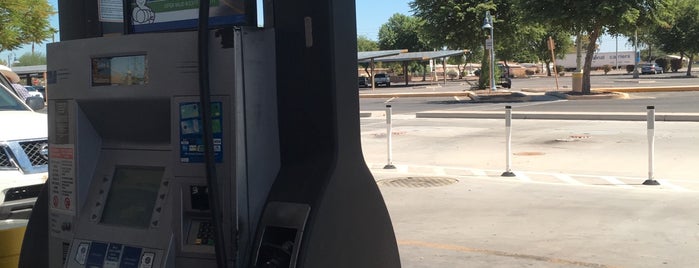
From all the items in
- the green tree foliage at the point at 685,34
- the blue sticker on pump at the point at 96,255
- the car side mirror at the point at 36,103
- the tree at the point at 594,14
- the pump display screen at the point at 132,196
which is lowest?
the blue sticker on pump at the point at 96,255

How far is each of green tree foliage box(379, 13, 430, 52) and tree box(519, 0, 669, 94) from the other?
47.1 metres

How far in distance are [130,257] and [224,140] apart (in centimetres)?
73

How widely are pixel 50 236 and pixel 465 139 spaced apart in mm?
12582

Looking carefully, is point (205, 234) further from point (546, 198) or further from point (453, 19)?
point (453, 19)

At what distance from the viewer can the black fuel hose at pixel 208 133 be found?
2.50 meters

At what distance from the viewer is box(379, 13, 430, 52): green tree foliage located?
77.1 meters

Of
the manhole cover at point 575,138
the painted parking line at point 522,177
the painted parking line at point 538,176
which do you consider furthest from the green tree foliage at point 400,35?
the painted parking line at point 522,177

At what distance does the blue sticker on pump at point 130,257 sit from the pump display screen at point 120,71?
70cm

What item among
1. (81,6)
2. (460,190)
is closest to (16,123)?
(81,6)

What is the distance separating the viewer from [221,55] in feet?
8.31

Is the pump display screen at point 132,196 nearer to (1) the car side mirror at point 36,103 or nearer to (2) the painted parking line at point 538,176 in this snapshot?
(1) the car side mirror at point 36,103

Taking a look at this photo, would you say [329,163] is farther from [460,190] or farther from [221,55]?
[460,190]

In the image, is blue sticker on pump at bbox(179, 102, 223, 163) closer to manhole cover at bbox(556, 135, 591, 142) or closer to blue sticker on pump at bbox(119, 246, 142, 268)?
blue sticker on pump at bbox(119, 246, 142, 268)

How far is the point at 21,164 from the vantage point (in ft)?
18.7
